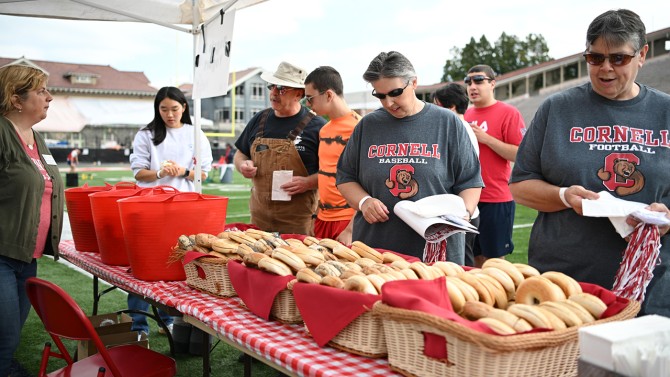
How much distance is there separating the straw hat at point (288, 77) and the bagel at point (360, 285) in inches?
87.7

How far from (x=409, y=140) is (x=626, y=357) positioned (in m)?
1.76

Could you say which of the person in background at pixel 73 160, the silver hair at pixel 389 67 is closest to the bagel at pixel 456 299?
the silver hair at pixel 389 67

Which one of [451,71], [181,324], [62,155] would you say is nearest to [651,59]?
[181,324]

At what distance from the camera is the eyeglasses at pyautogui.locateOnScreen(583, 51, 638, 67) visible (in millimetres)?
2025

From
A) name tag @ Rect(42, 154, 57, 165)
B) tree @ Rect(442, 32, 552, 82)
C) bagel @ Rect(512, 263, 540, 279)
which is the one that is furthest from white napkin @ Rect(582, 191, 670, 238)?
tree @ Rect(442, 32, 552, 82)

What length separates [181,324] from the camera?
13.5 feet

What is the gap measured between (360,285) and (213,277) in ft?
2.80

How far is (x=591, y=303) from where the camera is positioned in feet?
4.83

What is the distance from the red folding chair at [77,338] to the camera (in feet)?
7.29

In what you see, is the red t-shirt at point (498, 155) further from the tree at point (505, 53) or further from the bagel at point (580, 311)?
the tree at point (505, 53)

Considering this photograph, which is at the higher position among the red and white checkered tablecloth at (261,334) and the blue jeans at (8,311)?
the red and white checkered tablecloth at (261,334)

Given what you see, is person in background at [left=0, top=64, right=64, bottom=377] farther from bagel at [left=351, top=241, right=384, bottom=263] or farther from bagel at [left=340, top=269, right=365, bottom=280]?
bagel at [left=340, top=269, right=365, bottom=280]

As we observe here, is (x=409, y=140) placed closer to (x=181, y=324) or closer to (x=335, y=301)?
(x=335, y=301)

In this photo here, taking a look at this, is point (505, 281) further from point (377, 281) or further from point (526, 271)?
point (377, 281)
